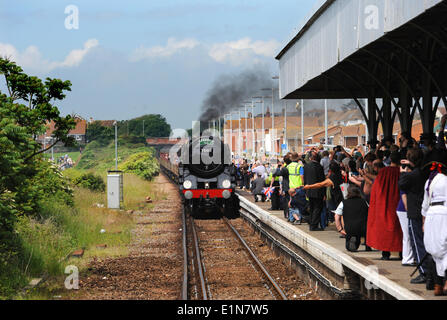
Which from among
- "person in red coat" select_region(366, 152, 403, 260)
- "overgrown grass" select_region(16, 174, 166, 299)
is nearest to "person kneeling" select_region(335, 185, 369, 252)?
"person in red coat" select_region(366, 152, 403, 260)

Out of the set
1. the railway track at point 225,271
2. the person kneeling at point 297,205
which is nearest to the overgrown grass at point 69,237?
the railway track at point 225,271

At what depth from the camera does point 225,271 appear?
1383 cm

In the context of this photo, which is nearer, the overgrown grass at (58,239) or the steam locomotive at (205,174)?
the overgrown grass at (58,239)

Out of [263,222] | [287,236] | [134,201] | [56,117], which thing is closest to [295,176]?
[287,236]

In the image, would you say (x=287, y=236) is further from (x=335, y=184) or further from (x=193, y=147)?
(x=193, y=147)

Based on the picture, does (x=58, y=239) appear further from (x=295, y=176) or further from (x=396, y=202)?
(x=396, y=202)

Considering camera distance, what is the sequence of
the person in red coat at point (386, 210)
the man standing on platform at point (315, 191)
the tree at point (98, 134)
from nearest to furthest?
1. the person in red coat at point (386, 210)
2. the man standing on platform at point (315, 191)
3. the tree at point (98, 134)

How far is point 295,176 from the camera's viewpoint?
15.8m

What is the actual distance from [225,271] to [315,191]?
8.59 ft

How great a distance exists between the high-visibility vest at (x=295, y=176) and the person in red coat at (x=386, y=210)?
5.49 m

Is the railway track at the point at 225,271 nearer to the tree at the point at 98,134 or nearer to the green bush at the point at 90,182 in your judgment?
the green bush at the point at 90,182

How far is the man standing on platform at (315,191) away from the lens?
1409cm
